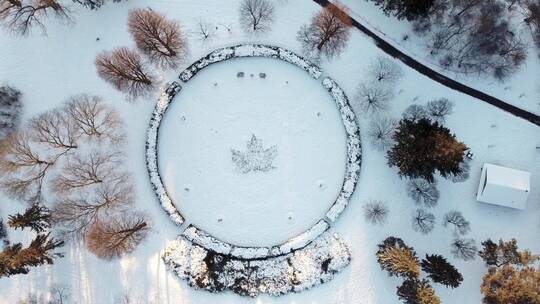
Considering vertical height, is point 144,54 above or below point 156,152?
above

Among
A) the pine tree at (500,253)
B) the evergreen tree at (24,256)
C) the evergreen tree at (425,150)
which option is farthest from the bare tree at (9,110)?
the pine tree at (500,253)

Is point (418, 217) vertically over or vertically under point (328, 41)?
under

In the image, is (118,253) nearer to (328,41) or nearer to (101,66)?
(101,66)

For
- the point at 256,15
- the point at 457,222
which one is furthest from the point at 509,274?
the point at 256,15

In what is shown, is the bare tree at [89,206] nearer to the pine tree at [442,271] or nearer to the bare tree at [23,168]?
the bare tree at [23,168]

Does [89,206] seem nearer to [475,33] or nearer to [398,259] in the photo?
[398,259]

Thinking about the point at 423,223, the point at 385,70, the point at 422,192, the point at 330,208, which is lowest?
the point at 423,223

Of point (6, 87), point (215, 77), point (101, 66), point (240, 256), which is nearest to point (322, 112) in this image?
point (215, 77)
